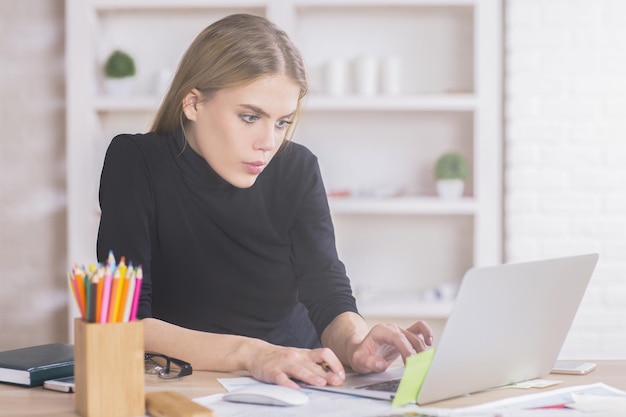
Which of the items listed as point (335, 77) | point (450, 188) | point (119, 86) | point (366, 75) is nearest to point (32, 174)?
point (119, 86)

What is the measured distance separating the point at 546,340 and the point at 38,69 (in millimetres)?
2881

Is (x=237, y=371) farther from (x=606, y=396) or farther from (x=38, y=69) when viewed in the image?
(x=38, y=69)

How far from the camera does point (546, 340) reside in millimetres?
1310

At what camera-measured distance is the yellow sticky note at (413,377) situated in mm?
1100

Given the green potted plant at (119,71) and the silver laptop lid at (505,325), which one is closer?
the silver laptop lid at (505,325)

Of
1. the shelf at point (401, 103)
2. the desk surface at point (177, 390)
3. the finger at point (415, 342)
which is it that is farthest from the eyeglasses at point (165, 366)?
the shelf at point (401, 103)

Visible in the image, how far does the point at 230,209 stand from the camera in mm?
1814

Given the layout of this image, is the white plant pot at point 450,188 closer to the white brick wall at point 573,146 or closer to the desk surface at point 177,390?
the white brick wall at point 573,146

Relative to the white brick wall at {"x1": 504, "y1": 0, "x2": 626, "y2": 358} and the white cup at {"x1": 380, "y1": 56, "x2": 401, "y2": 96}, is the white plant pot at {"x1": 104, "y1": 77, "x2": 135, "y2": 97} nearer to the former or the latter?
the white cup at {"x1": 380, "y1": 56, "x2": 401, "y2": 96}

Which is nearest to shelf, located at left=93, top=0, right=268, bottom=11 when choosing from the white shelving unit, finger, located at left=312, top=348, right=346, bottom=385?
the white shelving unit

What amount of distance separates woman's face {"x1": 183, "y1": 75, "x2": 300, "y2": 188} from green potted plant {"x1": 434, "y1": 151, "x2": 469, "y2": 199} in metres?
1.73

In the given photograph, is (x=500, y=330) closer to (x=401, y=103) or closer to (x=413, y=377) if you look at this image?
(x=413, y=377)

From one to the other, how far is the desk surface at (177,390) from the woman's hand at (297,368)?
0.07 meters

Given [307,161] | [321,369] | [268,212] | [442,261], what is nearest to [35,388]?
[321,369]
